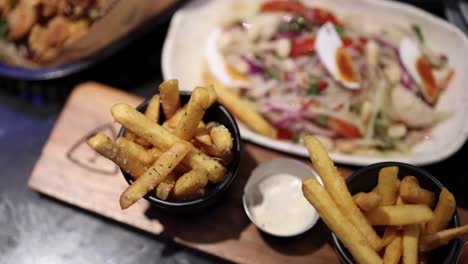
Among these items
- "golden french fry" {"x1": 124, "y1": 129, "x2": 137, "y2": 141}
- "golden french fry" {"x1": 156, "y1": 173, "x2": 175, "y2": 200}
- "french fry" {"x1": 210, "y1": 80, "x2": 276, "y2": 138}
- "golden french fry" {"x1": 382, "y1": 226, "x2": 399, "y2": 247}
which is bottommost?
"french fry" {"x1": 210, "y1": 80, "x2": 276, "y2": 138}

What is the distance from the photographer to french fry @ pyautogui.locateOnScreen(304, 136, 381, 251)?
118 centimetres

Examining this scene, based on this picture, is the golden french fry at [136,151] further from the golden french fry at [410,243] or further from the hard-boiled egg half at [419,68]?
the hard-boiled egg half at [419,68]

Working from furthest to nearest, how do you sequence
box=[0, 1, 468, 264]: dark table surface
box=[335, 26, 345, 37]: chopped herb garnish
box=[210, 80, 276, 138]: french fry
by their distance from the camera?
1. box=[335, 26, 345, 37]: chopped herb garnish
2. box=[210, 80, 276, 138]: french fry
3. box=[0, 1, 468, 264]: dark table surface

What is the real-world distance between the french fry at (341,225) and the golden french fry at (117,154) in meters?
0.47

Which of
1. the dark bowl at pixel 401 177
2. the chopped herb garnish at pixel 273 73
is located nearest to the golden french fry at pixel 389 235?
the dark bowl at pixel 401 177

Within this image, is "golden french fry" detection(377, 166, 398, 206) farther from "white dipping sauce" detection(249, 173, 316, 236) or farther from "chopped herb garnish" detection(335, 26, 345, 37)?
"chopped herb garnish" detection(335, 26, 345, 37)

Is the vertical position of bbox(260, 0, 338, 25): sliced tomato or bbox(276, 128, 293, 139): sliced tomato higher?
bbox(260, 0, 338, 25): sliced tomato

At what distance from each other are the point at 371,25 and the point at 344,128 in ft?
1.78

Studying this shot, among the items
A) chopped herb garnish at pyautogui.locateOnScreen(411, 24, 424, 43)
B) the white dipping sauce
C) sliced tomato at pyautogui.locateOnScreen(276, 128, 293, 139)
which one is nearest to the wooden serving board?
the white dipping sauce

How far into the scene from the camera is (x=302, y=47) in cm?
204

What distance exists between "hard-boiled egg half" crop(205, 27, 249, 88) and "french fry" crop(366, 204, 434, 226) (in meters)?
0.95

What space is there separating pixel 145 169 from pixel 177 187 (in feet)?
0.37

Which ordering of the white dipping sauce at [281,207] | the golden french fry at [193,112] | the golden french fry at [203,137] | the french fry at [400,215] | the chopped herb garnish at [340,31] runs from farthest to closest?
the chopped herb garnish at [340,31]
the white dipping sauce at [281,207]
the golden french fry at [203,137]
the golden french fry at [193,112]
the french fry at [400,215]

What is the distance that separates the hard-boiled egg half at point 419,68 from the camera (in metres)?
1.94
